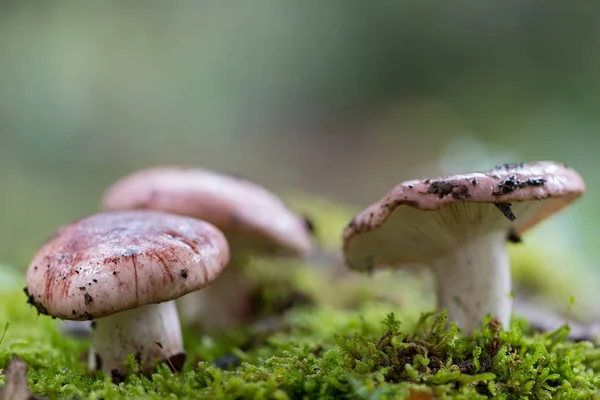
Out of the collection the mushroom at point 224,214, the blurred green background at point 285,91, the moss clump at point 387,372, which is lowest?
the moss clump at point 387,372

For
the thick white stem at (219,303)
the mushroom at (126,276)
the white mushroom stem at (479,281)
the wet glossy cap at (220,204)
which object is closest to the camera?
the mushroom at (126,276)

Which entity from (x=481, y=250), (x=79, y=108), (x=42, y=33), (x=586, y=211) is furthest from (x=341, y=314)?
(x=42, y=33)

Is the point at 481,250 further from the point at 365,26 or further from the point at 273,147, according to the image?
the point at 365,26

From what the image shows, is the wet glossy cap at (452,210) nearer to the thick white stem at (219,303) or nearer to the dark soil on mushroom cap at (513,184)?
the dark soil on mushroom cap at (513,184)

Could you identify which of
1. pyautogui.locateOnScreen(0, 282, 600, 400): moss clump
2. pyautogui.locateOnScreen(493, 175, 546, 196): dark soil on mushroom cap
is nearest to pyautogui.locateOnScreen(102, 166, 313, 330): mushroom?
pyautogui.locateOnScreen(0, 282, 600, 400): moss clump

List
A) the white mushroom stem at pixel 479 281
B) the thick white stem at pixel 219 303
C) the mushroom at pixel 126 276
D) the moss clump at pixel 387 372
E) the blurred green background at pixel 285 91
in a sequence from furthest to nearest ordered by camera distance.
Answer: the blurred green background at pixel 285 91, the thick white stem at pixel 219 303, the white mushroom stem at pixel 479 281, the mushroom at pixel 126 276, the moss clump at pixel 387 372

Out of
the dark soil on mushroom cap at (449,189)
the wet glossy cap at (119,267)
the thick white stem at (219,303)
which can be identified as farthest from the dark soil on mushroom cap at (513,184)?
the thick white stem at (219,303)
